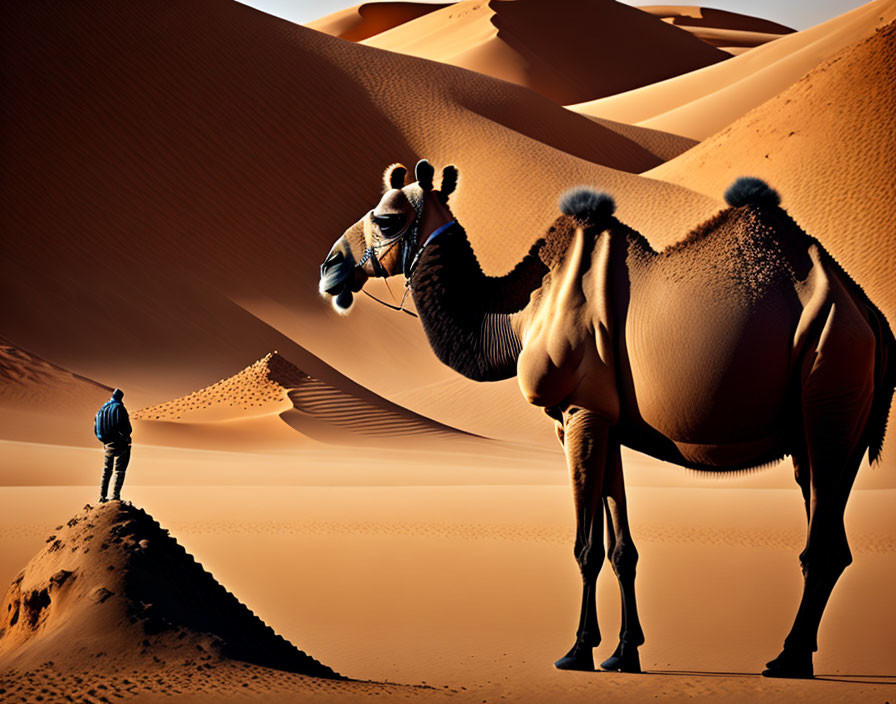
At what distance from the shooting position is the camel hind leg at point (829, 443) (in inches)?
235

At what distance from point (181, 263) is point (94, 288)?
3.39m

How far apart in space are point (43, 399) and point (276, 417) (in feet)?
17.3

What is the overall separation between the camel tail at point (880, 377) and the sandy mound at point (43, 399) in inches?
717

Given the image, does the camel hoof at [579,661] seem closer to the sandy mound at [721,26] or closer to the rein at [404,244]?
the rein at [404,244]

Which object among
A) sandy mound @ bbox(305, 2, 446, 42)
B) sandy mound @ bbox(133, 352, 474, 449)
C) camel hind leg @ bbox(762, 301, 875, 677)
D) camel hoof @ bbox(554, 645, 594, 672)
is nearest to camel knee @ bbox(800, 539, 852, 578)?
camel hind leg @ bbox(762, 301, 875, 677)

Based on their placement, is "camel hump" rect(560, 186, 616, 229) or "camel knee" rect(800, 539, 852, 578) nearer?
"camel knee" rect(800, 539, 852, 578)

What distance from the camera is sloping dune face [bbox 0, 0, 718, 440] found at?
30578 mm

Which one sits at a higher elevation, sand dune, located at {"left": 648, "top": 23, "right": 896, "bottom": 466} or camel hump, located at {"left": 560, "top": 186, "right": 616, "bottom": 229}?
sand dune, located at {"left": 648, "top": 23, "right": 896, "bottom": 466}

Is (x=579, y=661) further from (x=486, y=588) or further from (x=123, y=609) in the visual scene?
(x=486, y=588)

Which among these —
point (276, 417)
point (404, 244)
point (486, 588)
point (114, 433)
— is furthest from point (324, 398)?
point (404, 244)

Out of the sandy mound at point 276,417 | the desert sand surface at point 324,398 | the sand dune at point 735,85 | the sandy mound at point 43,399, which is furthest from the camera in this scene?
the sand dune at point 735,85

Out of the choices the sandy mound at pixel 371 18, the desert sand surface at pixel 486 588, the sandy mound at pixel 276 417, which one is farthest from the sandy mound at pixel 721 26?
the desert sand surface at pixel 486 588

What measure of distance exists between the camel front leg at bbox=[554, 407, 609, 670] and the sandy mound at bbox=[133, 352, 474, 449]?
16.9 metres

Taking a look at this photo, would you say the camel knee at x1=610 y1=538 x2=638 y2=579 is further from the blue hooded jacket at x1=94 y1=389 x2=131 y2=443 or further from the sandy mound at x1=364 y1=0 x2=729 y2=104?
the sandy mound at x1=364 y1=0 x2=729 y2=104
